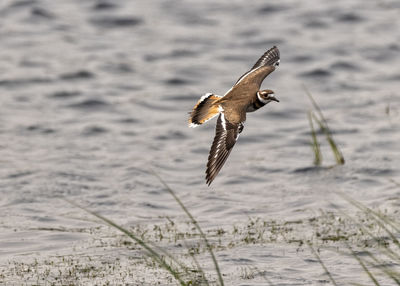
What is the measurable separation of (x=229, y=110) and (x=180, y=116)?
806cm

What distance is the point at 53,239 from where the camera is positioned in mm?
10578

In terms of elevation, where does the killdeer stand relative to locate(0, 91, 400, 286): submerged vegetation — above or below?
above

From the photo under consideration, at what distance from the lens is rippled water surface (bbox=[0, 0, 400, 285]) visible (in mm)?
11609

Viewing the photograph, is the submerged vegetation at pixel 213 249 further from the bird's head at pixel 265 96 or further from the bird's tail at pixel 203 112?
the bird's head at pixel 265 96

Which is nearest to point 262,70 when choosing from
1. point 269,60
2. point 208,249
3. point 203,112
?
point 269,60

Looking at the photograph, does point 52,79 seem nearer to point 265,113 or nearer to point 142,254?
point 265,113

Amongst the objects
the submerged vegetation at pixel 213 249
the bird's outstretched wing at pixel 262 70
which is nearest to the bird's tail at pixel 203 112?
the bird's outstretched wing at pixel 262 70

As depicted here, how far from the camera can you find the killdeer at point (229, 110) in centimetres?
789

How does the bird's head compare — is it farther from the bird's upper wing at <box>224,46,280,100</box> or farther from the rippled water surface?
the rippled water surface

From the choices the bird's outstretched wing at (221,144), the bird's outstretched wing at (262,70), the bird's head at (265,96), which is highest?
the bird's head at (265,96)

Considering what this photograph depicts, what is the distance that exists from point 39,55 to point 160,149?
5814 millimetres

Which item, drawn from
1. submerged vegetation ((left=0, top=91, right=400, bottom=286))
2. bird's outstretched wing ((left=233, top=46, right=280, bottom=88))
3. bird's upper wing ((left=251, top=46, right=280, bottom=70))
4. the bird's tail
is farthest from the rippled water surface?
bird's upper wing ((left=251, top=46, right=280, bottom=70))

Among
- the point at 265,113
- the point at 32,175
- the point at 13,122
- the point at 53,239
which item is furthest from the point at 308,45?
the point at 53,239

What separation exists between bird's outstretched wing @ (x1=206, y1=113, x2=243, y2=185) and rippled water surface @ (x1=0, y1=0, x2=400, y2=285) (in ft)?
4.30
